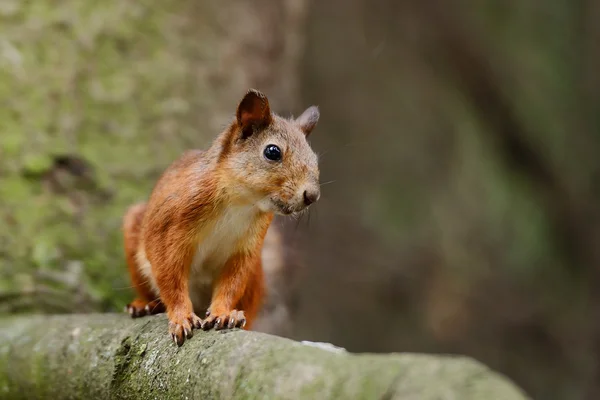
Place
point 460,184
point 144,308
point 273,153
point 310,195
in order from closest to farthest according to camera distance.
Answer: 1. point 310,195
2. point 273,153
3. point 144,308
4. point 460,184

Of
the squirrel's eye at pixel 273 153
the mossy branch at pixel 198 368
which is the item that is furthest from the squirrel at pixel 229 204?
the mossy branch at pixel 198 368

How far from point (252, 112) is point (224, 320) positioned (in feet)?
2.62

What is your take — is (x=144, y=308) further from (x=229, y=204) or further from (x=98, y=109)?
(x=98, y=109)

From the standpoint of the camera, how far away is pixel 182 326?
2426 millimetres

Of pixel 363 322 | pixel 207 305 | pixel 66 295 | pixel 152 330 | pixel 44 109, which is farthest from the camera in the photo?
pixel 363 322

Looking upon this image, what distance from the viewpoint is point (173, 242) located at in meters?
2.78

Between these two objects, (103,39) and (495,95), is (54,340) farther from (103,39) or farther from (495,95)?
(495,95)

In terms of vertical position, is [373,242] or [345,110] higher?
[345,110]

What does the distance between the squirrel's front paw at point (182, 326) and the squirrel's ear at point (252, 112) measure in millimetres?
751

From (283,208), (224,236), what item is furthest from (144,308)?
(283,208)

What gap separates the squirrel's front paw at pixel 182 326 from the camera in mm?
2373

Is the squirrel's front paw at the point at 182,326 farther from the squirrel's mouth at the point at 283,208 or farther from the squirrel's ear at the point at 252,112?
the squirrel's ear at the point at 252,112

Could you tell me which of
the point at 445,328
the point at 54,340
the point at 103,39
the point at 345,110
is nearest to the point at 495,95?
the point at 345,110

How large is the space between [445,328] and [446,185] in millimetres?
1643
